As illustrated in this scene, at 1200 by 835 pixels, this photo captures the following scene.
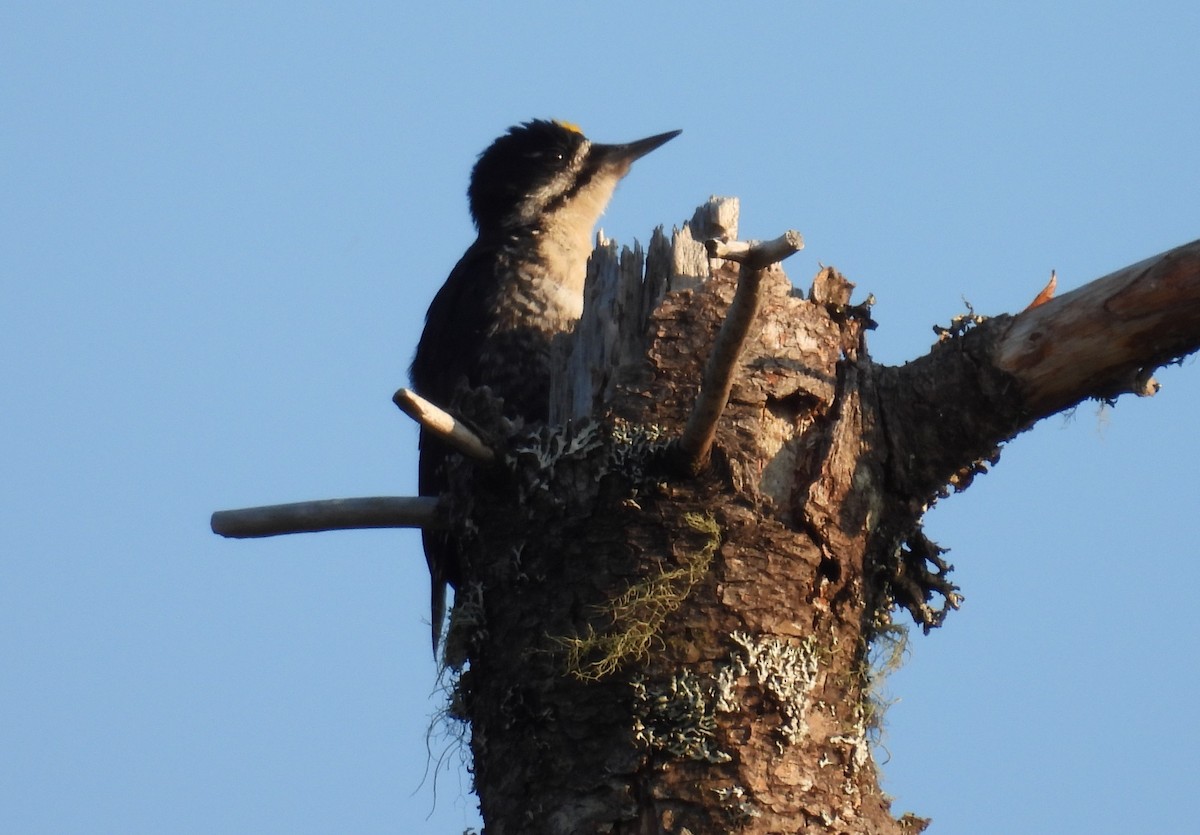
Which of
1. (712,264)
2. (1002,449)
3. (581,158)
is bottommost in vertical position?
(1002,449)

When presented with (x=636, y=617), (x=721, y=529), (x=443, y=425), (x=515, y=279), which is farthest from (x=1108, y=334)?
(x=515, y=279)

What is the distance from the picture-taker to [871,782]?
10.4 feet

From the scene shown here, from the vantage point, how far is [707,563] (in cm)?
318

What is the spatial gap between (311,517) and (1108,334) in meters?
1.90

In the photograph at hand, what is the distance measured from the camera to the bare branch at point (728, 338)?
8.36 feet

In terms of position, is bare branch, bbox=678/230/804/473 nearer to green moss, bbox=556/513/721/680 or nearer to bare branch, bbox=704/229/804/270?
bare branch, bbox=704/229/804/270

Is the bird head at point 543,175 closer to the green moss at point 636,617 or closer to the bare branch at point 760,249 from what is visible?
the green moss at point 636,617

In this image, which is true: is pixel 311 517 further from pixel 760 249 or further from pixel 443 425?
pixel 760 249

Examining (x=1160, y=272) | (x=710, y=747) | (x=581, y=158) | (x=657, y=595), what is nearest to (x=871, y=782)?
(x=710, y=747)

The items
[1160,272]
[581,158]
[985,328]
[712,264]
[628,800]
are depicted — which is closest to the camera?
[628,800]

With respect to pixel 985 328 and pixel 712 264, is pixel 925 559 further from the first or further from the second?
pixel 712 264

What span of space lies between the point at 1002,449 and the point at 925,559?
0.34 metres

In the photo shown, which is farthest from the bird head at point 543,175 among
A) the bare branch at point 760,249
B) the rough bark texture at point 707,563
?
the bare branch at point 760,249

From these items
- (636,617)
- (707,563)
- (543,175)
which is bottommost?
(636,617)
